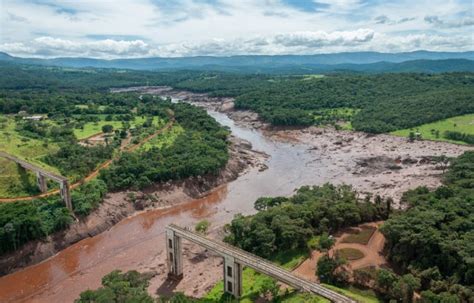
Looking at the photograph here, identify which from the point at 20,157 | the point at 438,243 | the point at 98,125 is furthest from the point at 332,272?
Result: the point at 98,125

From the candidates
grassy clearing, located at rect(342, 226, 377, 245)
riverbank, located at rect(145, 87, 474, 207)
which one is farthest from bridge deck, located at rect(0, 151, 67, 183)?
riverbank, located at rect(145, 87, 474, 207)

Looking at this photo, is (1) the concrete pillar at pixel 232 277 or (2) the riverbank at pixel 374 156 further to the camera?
(2) the riverbank at pixel 374 156

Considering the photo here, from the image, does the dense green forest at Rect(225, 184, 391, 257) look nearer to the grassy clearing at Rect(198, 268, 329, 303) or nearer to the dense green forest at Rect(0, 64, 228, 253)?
the grassy clearing at Rect(198, 268, 329, 303)

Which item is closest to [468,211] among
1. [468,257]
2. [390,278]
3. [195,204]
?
[468,257]

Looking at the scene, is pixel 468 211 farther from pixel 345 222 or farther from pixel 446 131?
pixel 446 131

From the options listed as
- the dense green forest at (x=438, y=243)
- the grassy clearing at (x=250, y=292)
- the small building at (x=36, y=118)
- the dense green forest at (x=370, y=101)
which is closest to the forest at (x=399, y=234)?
the dense green forest at (x=438, y=243)

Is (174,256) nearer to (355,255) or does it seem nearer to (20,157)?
(355,255)

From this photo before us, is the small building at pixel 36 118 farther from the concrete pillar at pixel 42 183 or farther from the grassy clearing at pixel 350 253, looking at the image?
the grassy clearing at pixel 350 253
